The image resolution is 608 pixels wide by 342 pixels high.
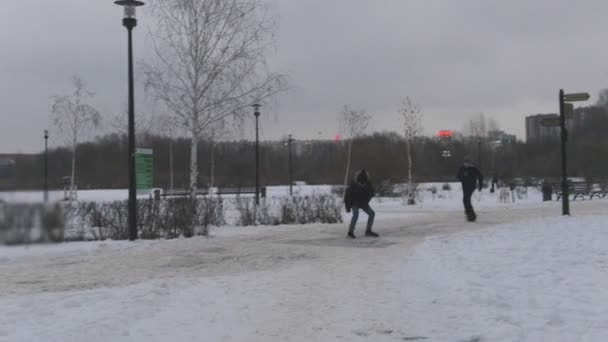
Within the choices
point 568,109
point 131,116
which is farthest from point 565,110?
point 131,116

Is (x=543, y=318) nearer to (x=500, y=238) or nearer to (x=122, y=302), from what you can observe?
(x=122, y=302)

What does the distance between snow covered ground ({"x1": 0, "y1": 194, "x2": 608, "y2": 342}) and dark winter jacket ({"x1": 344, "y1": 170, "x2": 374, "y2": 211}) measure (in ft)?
4.31

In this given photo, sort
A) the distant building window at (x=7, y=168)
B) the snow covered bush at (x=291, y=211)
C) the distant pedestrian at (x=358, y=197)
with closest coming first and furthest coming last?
1. the distant building window at (x=7, y=168)
2. the distant pedestrian at (x=358, y=197)
3. the snow covered bush at (x=291, y=211)

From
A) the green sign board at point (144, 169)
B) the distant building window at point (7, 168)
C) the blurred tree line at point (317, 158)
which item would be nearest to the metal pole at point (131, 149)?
the green sign board at point (144, 169)

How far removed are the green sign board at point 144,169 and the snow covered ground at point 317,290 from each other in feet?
8.41

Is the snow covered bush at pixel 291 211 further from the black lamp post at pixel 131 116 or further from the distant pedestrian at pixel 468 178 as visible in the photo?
the black lamp post at pixel 131 116

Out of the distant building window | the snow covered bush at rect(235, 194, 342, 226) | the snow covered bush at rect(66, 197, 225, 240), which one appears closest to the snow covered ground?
the snow covered bush at rect(66, 197, 225, 240)

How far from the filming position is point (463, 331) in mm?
5898

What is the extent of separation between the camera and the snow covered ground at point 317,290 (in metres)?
5.99

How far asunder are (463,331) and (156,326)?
307 centimetres

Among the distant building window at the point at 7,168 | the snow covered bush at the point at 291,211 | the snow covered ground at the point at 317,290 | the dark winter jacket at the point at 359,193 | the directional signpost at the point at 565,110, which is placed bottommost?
the snow covered ground at the point at 317,290

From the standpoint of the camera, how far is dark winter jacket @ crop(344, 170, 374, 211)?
1424 cm

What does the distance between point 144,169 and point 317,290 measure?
861 centimetres

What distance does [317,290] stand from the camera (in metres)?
8.11
